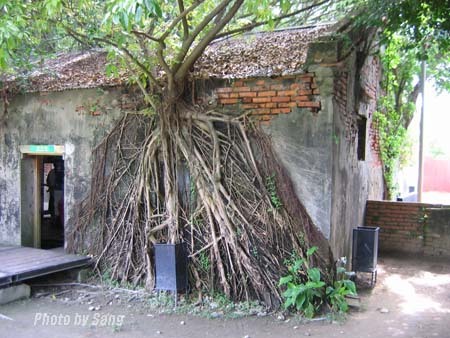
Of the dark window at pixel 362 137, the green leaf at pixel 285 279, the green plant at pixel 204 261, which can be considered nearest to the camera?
the green leaf at pixel 285 279

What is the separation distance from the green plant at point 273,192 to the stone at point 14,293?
3.78m

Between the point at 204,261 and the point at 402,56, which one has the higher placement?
the point at 402,56

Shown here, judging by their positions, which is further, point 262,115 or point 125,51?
point 262,115

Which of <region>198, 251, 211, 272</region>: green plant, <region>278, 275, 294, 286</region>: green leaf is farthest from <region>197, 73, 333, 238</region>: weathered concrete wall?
<region>198, 251, 211, 272</region>: green plant

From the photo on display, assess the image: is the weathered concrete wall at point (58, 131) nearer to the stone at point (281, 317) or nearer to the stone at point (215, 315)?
the stone at point (215, 315)

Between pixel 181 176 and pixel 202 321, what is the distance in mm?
2200

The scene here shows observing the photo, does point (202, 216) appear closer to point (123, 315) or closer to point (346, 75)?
point (123, 315)

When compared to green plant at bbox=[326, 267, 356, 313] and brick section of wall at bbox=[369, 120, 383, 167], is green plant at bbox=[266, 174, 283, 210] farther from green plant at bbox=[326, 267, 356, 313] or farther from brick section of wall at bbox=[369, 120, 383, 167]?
brick section of wall at bbox=[369, 120, 383, 167]

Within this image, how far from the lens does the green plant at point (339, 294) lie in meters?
5.75

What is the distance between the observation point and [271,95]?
628 centimetres

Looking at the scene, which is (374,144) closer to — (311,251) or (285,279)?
(311,251)

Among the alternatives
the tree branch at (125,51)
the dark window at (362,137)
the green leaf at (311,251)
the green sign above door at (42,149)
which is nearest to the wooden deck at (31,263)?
the green sign above door at (42,149)

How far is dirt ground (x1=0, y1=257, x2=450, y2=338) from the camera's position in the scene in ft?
17.2

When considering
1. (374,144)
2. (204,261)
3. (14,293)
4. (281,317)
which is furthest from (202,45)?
(374,144)
